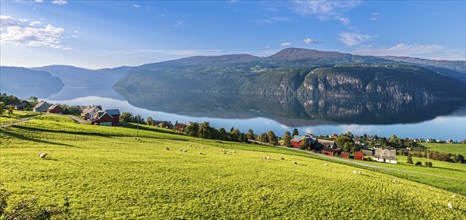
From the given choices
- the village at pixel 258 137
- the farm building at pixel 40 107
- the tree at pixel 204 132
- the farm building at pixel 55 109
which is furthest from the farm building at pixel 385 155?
the farm building at pixel 40 107

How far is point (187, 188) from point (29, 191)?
10306 millimetres

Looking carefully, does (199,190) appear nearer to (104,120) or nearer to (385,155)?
(104,120)

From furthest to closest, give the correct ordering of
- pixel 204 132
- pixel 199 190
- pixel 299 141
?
pixel 299 141
pixel 204 132
pixel 199 190

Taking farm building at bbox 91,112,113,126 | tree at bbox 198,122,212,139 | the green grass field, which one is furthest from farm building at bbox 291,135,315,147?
farm building at bbox 91,112,113,126

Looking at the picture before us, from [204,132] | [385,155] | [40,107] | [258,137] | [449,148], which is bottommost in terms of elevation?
[385,155]

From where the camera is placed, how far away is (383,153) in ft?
348

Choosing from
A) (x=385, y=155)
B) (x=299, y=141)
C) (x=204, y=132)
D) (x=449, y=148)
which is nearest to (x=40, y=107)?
(x=204, y=132)

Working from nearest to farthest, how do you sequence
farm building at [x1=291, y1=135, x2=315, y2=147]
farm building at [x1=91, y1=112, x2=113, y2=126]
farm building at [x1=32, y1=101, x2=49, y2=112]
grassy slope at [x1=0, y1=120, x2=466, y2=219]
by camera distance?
grassy slope at [x1=0, y1=120, x2=466, y2=219]
farm building at [x1=91, y1=112, x2=113, y2=126]
farm building at [x1=32, y1=101, x2=49, y2=112]
farm building at [x1=291, y1=135, x2=315, y2=147]

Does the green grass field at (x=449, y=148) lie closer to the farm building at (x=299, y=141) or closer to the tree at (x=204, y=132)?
the farm building at (x=299, y=141)

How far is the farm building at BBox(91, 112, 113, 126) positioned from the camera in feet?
297

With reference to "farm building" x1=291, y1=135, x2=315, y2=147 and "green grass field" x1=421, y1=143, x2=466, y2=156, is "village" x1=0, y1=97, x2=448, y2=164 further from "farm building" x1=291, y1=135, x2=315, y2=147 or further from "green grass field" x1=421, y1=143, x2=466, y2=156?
"green grass field" x1=421, y1=143, x2=466, y2=156

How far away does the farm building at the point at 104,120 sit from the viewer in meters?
90.4

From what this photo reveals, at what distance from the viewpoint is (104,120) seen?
91.4 meters

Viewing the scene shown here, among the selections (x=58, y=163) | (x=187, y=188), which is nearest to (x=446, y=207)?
(x=187, y=188)
